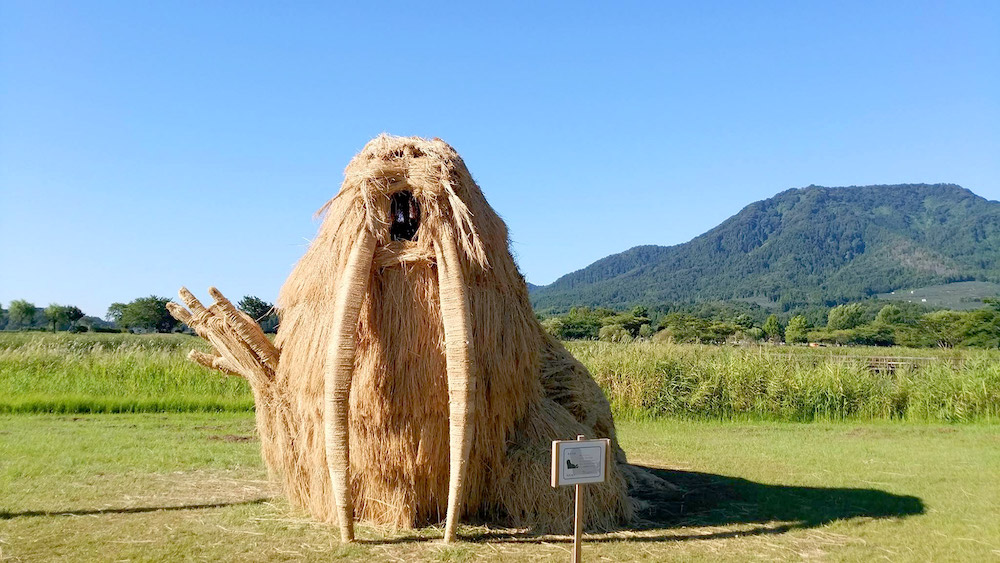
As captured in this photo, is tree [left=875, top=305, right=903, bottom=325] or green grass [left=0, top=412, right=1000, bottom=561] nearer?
green grass [left=0, top=412, right=1000, bottom=561]

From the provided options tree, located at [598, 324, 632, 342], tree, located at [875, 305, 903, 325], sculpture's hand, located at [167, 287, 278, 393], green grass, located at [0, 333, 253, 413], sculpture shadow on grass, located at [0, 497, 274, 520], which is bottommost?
sculpture shadow on grass, located at [0, 497, 274, 520]

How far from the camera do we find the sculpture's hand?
698 cm

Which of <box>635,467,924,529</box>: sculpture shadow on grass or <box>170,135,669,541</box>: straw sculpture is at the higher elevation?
<box>170,135,669,541</box>: straw sculpture

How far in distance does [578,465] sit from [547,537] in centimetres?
145

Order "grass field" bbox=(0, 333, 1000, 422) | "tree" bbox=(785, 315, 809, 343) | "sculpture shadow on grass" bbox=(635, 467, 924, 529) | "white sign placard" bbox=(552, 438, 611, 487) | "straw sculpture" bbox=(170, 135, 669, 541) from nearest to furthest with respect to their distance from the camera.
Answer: "white sign placard" bbox=(552, 438, 611, 487)
"straw sculpture" bbox=(170, 135, 669, 541)
"sculpture shadow on grass" bbox=(635, 467, 924, 529)
"grass field" bbox=(0, 333, 1000, 422)
"tree" bbox=(785, 315, 809, 343)

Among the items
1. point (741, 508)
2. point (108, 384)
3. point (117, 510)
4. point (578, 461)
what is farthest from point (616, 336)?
point (578, 461)

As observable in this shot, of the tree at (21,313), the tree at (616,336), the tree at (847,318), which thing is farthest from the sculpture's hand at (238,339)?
the tree at (847,318)

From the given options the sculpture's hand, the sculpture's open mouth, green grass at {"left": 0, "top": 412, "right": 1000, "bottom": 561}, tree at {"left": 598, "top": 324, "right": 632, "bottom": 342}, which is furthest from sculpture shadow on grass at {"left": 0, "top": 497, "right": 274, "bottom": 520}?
tree at {"left": 598, "top": 324, "right": 632, "bottom": 342}

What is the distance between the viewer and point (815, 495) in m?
8.59

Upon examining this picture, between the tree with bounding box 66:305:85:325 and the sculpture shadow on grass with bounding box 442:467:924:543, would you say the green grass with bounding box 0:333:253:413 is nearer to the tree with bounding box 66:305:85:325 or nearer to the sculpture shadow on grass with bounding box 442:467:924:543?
the sculpture shadow on grass with bounding box 442:467:924:543

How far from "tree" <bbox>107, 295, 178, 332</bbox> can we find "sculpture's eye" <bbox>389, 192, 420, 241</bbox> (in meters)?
61.9

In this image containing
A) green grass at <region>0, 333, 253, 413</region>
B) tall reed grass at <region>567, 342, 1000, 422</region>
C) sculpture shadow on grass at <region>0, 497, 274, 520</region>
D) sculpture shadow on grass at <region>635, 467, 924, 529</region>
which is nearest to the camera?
sculpture shadow on grass at <region>0, 497, 274, 520</region>

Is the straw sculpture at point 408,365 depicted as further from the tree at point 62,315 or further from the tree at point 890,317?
the tree at point 890,317

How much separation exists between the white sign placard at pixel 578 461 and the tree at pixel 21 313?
93.9 m
